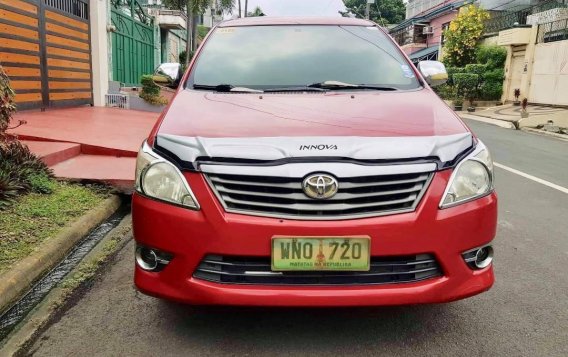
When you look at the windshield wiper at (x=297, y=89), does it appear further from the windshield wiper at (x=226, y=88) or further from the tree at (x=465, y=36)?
the tree at (x=465, y=36)

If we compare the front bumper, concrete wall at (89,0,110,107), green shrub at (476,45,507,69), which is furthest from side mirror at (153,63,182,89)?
green shrub at (476,45,507,69)

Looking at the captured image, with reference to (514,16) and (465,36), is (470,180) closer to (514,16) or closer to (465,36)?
(514,16)

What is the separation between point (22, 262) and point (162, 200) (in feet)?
4.92

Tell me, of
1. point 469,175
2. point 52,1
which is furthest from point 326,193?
point 52,1

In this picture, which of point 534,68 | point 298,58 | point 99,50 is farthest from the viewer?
point 534,68

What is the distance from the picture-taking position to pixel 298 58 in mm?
3672

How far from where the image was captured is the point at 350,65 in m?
3.63

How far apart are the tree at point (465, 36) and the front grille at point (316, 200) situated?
96.1 feet

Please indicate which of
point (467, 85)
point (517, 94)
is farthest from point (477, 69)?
point (517, 94)

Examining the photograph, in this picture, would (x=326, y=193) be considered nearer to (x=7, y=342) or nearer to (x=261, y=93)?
(x=261, y=93)

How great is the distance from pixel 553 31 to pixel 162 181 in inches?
1002

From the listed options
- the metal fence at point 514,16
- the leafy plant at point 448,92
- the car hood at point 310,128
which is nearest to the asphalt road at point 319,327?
the car hood at point 310,128

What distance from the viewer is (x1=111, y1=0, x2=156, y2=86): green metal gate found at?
17.9m

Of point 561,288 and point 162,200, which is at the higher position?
point 162,200
